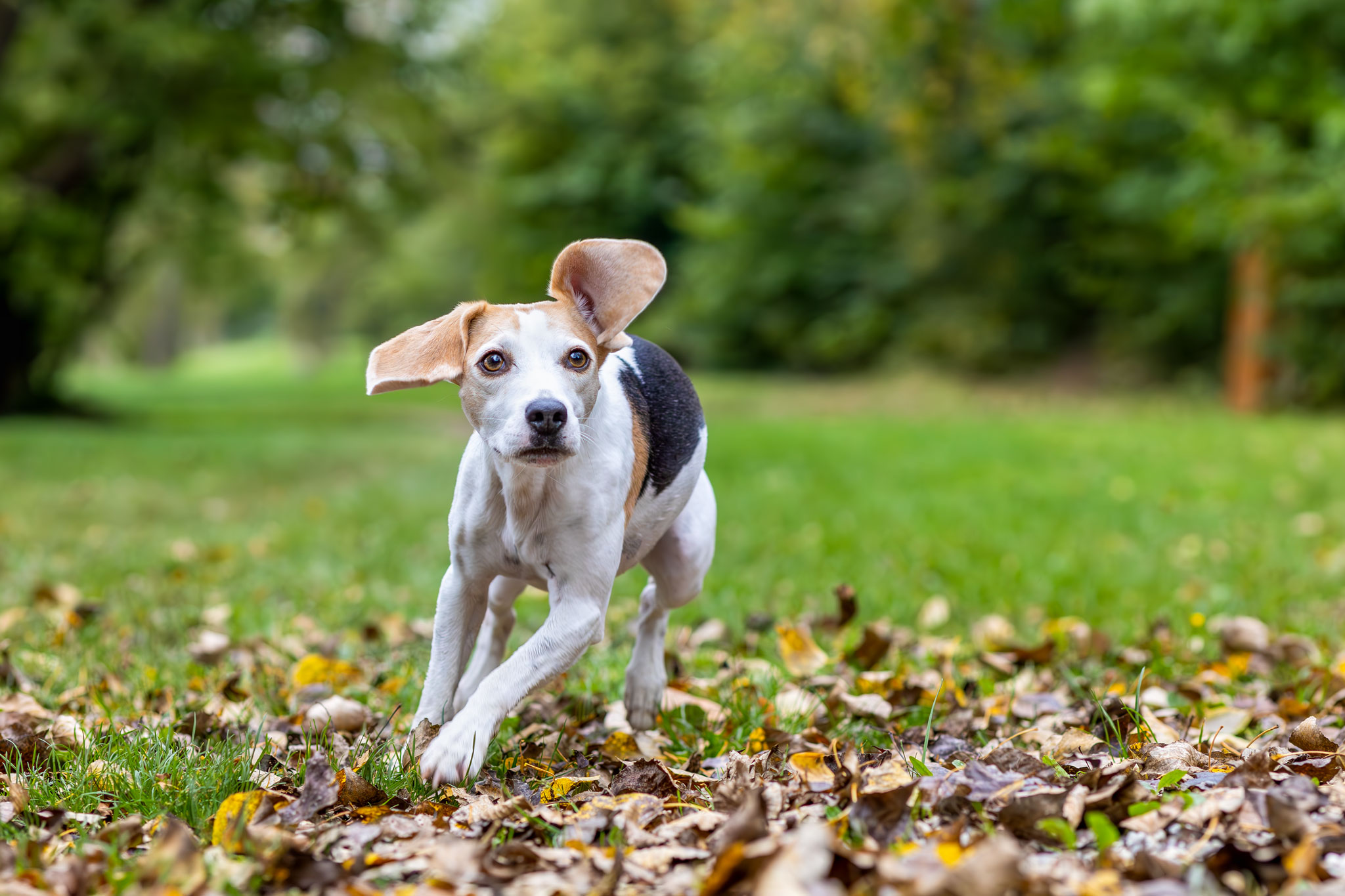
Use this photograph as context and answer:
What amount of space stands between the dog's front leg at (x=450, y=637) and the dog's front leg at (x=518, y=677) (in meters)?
0.23

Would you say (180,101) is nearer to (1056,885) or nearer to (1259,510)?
(1259,510)

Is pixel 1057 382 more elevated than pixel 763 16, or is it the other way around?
pixel 763 16

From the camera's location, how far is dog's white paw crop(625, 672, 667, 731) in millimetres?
3062

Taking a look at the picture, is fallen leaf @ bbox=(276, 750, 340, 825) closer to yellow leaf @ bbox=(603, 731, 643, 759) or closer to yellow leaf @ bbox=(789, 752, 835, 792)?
yellow leaf @ bbox=(603, 731, 643, 759)

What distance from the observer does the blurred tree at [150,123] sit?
48.0 feet

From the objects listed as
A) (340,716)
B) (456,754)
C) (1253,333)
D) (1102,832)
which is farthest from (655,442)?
(1253,333)

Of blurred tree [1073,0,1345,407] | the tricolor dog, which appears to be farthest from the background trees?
the tricolor dog

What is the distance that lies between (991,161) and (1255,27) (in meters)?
8.29

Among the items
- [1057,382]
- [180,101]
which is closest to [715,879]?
[180,101]

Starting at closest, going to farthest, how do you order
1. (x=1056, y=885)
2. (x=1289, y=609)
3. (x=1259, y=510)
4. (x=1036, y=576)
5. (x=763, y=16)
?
(x=1056, y=885) < (x=1289, y=609) < (x=1036, y=576) < (x=1259, y=510) < (x=763, y=16)

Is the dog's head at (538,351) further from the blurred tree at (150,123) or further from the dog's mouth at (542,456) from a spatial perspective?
the blurred tree at (150,123)

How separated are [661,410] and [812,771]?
0.89 metres

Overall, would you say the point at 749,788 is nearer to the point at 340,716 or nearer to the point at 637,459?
the point at 637,459

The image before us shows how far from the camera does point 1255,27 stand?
43.6ft
